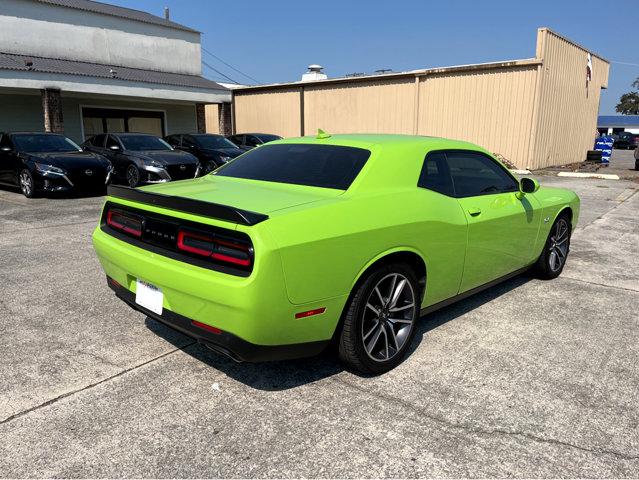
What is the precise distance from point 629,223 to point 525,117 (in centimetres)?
1063

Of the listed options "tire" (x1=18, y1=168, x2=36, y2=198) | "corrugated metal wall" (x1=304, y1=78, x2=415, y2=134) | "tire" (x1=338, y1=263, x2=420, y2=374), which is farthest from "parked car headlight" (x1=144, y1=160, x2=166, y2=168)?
"corrugated metal wall" (x1=304, y1=78, x2=415, y2=134)

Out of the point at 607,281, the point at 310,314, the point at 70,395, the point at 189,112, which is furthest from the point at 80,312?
the point at 189,112

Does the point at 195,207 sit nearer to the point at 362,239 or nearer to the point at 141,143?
the point at 362,239

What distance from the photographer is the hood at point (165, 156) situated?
1166 cm

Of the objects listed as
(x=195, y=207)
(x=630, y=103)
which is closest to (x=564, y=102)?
(x=195, y=207)

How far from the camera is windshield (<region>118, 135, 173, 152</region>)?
1241 centimetres

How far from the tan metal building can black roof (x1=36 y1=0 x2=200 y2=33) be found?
6.37 metres

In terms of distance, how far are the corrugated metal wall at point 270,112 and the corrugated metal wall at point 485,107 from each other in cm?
705

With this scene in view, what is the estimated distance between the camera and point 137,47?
19938 mm

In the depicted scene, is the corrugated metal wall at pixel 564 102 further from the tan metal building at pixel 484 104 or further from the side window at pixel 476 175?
the side window at pixel 476 175

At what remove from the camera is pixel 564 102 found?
67.9 ft

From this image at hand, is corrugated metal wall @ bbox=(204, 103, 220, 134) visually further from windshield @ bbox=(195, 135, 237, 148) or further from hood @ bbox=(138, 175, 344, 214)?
hood @ bbox=(138, 175, 344, 214)

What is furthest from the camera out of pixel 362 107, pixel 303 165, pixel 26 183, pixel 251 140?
pixel 362 107

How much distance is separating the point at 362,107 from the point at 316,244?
21.2 meters
